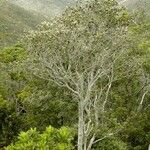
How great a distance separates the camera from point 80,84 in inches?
1100

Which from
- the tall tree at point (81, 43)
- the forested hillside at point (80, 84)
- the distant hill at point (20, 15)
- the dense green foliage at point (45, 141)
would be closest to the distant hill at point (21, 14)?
the distant hill at point (20, 15)

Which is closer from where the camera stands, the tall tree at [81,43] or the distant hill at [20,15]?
the tall tree at [81,43]

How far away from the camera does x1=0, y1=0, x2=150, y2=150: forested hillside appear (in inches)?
1050

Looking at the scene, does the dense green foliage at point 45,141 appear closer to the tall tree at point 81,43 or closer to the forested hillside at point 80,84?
the forested hillside at point 80,84

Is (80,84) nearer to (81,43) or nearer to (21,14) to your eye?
(81,43)

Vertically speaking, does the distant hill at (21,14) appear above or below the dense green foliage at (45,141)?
above

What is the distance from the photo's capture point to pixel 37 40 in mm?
26922

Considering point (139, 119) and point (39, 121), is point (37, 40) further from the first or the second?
point (139, 119)

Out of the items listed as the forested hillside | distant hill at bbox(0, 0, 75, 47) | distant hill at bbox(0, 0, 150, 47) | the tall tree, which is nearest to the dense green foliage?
the forested hillside

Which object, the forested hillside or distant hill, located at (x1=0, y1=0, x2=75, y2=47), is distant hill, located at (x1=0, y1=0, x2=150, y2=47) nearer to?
distant hill, located at (x1=0, y1=0, x2=75, y2=47)

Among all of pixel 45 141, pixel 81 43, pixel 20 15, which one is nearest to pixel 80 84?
pixel 81 43

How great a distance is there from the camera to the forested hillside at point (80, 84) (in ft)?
87.5

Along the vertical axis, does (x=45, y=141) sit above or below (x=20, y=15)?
below

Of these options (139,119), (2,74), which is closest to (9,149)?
(139,119)
